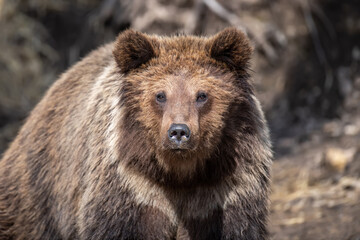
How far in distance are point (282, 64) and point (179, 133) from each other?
19.1 feet

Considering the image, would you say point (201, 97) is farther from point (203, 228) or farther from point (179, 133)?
point (203, 228)

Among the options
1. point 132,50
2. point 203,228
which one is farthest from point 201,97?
point 203,228

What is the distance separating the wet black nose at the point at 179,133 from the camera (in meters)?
4.65

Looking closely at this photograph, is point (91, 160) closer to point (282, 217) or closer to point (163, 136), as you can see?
point (163, 136)

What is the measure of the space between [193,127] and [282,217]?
3261 millimetres

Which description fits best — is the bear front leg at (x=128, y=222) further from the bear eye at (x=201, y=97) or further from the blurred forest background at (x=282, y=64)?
the blurred forest background at (x=282, y=64)

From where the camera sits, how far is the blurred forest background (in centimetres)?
819

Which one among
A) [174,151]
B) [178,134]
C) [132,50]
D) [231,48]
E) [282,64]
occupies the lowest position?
[174,151]

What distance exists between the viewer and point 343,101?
31.5ft

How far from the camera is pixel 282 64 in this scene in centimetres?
1017

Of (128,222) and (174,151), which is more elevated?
(174,151)

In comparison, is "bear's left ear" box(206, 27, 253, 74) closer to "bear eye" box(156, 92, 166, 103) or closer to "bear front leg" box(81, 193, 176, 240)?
"bear eye" box(156, 92, 166, 103)

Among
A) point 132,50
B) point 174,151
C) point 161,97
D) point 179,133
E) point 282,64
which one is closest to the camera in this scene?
point 179,133

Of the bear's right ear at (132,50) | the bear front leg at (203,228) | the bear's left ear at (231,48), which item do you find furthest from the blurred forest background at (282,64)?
the bear's right ear at (132,50)
